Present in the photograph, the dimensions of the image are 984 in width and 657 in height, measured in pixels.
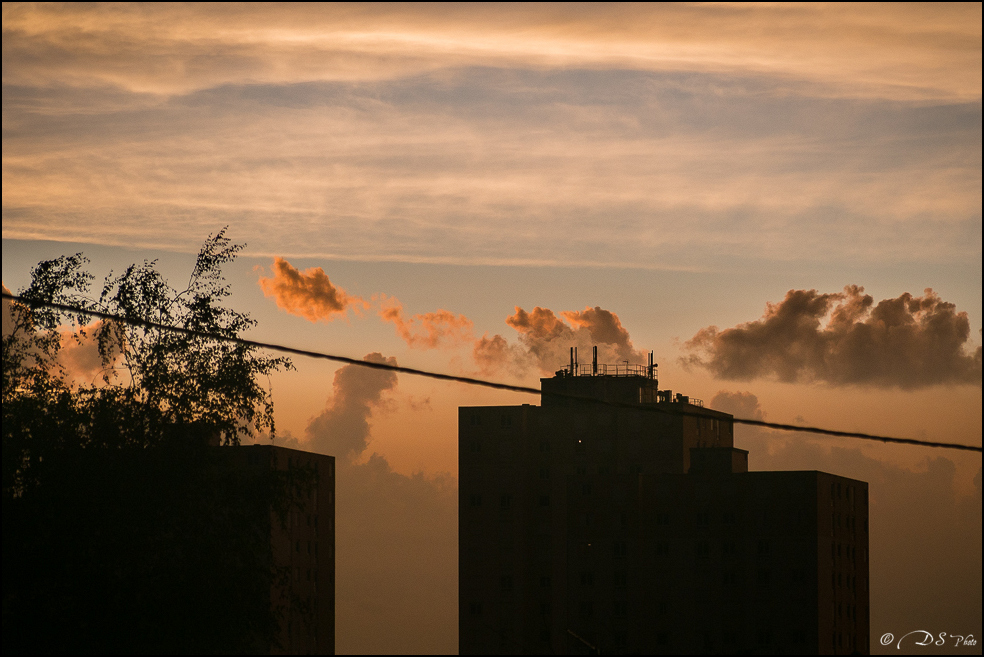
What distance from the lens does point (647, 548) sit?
122m

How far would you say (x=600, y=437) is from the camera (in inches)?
5197

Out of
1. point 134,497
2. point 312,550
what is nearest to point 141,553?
point 134,497

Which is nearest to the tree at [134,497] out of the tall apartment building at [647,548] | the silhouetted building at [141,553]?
the silhouetted building at [141,553]

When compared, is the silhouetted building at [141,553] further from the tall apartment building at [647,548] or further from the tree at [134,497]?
the tall apartment building at [647,548]

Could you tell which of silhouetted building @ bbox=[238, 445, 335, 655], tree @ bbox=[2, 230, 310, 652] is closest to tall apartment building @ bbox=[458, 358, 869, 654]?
silhouetted building @ bbox=[238, 445, 335, 655]

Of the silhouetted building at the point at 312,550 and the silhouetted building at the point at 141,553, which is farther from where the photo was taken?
the silhouetted building at the point at 312,550

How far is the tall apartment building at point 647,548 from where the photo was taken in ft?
388

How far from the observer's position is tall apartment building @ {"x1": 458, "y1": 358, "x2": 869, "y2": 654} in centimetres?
11831

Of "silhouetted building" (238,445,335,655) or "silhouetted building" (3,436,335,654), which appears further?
"silhouetted building" (238,445,335,655)

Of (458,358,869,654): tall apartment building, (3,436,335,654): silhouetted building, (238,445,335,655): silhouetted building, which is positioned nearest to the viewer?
(3,436,335,654): silhouetted building

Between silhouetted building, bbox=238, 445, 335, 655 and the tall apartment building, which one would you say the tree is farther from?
silhouetted building, bbox=238, 445, 335, 655

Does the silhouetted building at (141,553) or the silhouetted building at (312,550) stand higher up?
the silhouetted building at (141,553)

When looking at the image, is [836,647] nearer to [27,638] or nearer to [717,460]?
[717,460]

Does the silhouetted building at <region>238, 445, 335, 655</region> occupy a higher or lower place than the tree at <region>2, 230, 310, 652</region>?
lower
